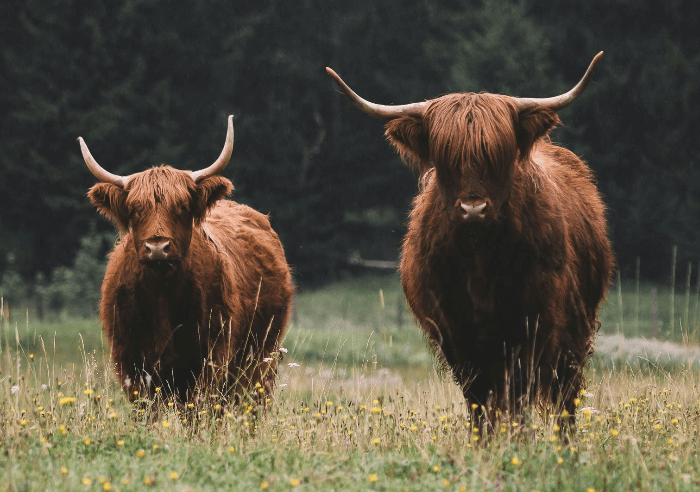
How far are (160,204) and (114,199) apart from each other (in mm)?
465

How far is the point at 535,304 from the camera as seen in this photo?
5.14 meters

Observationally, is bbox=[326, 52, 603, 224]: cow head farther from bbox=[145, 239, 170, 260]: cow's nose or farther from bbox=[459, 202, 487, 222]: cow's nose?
bbox=[145, 239, 170, 260]: cow's nose

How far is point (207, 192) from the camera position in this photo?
6555 mm

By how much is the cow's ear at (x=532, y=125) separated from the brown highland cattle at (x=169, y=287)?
207 cm

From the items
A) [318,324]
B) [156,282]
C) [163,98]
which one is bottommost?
[318,324]

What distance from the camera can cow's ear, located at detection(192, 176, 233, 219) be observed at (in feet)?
21.2

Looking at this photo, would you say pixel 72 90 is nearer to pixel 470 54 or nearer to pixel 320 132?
Result: pixel 320 132

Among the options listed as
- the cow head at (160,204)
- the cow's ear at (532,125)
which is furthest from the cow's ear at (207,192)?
the cow's ear at (532,125)

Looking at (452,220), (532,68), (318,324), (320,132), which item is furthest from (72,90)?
(452,220)

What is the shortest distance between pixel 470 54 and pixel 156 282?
26069 millimetres

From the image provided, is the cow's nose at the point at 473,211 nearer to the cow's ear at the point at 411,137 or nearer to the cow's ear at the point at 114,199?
the cow's ear at the point at 411,137

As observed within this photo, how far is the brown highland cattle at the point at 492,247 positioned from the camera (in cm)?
496

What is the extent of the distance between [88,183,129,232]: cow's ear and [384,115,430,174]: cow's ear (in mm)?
2044

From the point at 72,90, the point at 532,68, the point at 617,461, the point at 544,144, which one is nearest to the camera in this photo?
the point at 617,461
